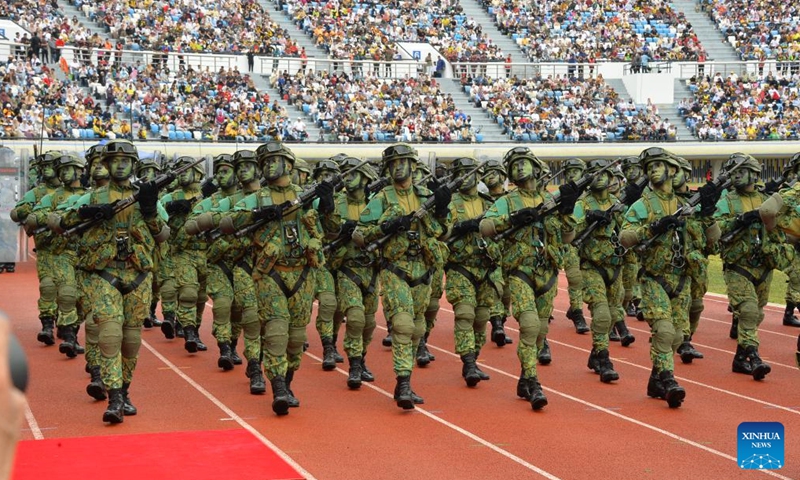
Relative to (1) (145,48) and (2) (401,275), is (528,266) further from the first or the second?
(1) (145,48)

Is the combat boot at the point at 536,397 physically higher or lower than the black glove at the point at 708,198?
lower

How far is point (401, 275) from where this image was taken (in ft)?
32.9

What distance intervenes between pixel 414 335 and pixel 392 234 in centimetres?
97

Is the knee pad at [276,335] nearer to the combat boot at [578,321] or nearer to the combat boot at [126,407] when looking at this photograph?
the combat boot at [126,407]

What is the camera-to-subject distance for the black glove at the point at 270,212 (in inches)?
375

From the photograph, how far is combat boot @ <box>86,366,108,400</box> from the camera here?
10.0 meters

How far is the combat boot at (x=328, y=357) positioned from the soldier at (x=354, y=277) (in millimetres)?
542

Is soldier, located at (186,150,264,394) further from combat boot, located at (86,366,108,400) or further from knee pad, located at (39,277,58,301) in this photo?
knee pad, located at (39,277,58,301)

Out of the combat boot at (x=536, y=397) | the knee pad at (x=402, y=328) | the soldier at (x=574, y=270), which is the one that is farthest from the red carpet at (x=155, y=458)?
the soldier at (x=574, y=270)

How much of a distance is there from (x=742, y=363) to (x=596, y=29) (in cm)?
3832

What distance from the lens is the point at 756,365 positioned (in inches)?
459

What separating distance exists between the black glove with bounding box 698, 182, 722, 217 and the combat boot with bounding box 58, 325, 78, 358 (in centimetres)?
713

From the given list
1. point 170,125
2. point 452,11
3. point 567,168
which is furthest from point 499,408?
point 452,11

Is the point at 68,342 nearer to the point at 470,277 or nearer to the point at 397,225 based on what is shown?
the point at 470,277
